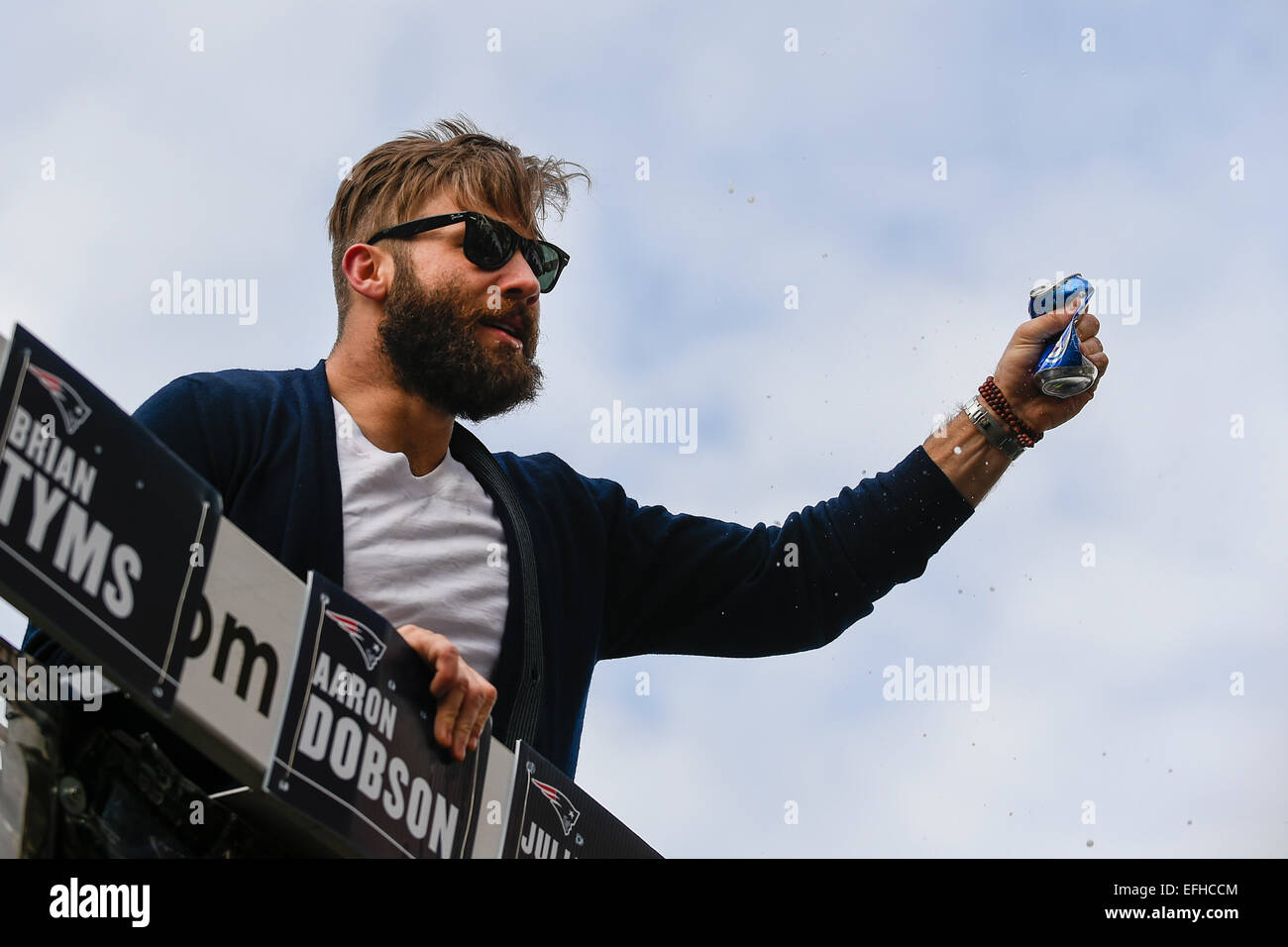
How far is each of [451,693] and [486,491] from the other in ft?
4.03

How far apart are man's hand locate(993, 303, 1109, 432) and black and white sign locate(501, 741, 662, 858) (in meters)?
2.09

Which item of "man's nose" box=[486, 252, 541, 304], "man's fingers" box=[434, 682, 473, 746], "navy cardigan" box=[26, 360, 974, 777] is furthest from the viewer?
"man's nose" box=[486, 252, 541, 304]

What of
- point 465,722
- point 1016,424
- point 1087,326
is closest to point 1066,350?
point 1087,326

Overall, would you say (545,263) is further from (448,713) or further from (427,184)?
(448,713)

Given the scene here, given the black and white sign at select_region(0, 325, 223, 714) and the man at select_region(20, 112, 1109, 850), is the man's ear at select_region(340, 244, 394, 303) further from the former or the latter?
the black and white sign at select_region(0, 325, 223, 714)

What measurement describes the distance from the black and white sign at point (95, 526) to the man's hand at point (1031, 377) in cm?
321

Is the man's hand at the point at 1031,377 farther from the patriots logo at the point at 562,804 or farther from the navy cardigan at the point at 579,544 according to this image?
the patriots logo at the point at 562,804

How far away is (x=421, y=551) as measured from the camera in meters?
4.09

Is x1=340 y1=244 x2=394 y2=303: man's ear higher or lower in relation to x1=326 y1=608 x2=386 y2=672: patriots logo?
higher

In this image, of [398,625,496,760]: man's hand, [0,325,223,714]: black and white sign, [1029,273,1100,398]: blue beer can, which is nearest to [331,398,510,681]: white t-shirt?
[398,625,496,760]: man's hand

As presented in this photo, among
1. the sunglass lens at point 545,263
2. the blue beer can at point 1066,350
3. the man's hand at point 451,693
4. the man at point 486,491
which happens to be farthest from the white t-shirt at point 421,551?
the blue beer can at point 1066,350

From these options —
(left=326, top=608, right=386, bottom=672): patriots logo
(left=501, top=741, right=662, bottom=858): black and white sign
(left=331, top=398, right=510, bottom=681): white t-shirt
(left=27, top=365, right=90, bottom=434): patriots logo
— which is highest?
(left=331, top=398, right=510, bottom=681): white t-shirt

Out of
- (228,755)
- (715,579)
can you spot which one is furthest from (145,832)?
(715,579)

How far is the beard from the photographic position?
4574 mm
